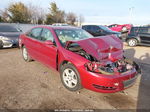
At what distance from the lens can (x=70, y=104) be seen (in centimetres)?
260

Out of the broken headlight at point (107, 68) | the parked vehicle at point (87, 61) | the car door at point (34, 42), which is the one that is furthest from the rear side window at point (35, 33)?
the broken headlight at point (107, 68)

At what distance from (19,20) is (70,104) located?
106ft

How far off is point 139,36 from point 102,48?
806cm

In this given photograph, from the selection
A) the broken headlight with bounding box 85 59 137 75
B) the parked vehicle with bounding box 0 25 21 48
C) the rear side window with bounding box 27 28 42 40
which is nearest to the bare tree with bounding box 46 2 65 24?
the parked vehicle with bounding box 0 25 21 48

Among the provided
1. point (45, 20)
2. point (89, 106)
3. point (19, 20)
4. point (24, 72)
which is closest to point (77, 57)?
point (89, 106)

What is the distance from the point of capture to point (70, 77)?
3039mm

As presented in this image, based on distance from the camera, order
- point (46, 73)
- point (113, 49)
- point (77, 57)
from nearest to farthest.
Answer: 1. point (77, 57)
2. point (113, 49)
3. point (46, 73)

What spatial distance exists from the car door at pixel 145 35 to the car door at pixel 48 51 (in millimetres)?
8338

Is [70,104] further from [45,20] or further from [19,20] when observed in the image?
[45,20]

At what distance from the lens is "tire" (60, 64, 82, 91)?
284cm

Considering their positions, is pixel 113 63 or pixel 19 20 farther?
pixel 19 20

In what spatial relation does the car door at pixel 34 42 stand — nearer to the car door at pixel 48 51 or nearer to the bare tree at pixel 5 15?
the car door at pixel 48 51

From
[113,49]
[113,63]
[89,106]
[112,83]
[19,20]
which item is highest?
[19,20]

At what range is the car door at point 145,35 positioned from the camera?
9.26 metres
